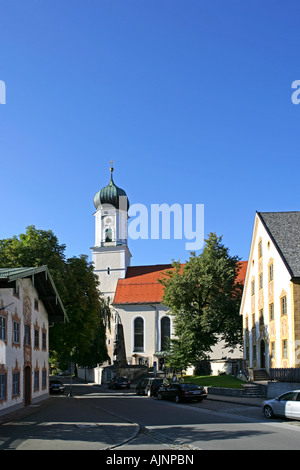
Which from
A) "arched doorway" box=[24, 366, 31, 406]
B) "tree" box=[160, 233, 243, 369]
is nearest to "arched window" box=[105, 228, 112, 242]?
"tree" box=[160, 233, 243, 369]

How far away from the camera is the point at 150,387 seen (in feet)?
131

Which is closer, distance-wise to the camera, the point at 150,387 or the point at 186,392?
the point at 186,392

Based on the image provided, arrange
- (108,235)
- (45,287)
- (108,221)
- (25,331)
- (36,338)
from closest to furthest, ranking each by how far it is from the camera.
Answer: (25,331), (45,287), (36,338), (108,235), (108,221)

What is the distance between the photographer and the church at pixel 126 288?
245 feet

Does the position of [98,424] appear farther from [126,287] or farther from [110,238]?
[110,238]

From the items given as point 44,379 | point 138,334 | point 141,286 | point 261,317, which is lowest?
point 44,379

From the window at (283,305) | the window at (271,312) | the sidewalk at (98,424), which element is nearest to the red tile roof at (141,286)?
the window at (271,312)

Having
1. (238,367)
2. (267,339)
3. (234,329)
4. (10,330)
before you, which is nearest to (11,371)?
(10,330)

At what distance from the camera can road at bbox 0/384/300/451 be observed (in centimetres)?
1351

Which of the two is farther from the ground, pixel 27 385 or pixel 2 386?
pixel 2 386

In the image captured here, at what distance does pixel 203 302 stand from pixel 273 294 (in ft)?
53.8

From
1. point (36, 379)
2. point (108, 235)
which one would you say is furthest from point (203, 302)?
point (108, 235)
